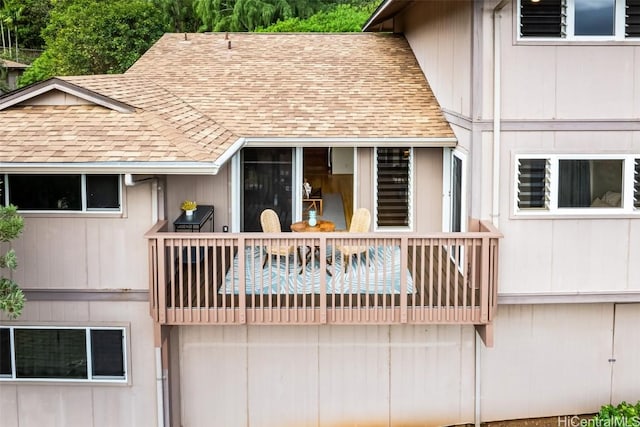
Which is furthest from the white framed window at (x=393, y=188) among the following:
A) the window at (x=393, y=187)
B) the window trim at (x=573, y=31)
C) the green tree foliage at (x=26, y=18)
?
the green tree foliage at (x=26, y=18)

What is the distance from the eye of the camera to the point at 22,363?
29.2 feet

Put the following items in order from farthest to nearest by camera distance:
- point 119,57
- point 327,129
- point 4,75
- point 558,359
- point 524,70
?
point 4,75
point 119,57
point 327,129
point 558,359
point 524,70

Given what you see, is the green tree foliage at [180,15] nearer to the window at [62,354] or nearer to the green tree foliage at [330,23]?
the green tree foliage at [330,23]

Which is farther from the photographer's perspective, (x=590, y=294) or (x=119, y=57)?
(x=119, y=57)

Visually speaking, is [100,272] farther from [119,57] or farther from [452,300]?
[119,57]

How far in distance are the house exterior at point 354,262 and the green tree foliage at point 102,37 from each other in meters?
16.5

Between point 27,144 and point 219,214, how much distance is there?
3.13 meters

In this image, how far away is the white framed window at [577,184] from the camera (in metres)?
8.39

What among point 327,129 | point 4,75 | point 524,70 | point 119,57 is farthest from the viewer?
point 4,75

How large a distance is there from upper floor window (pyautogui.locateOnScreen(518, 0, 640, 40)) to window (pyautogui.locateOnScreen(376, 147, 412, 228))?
306 centimetres

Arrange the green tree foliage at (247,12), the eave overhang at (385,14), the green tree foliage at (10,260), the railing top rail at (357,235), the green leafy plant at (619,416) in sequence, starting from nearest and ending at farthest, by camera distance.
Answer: the green tree foliage at (10,260) < the railing top rail at (357,235) < the green leafy plant at (619,416) < the eave overhang at (385,14) < the green tree foliage at (247,12)

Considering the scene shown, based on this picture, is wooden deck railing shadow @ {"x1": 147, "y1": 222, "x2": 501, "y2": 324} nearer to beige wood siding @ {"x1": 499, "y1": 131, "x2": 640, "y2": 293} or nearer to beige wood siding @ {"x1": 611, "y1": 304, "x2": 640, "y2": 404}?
beige wood siding @ {"x1": 499, "y1": 131, "x2": 640, "y2": 293}

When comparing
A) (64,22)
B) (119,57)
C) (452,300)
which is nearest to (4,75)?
(64,22)

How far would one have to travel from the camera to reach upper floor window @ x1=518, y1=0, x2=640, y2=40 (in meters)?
8.23
